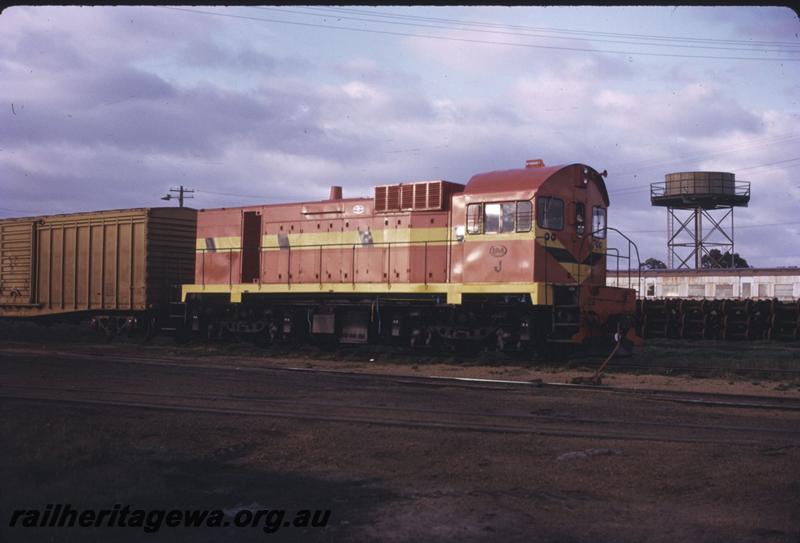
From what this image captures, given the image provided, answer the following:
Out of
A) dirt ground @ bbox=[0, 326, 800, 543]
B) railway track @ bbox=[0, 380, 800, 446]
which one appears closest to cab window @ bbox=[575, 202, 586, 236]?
dirt ground @ bbox=[0, 326, 800, 543]

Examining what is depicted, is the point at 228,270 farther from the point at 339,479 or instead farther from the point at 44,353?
the point at 339,479

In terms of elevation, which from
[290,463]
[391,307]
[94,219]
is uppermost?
[94,219]

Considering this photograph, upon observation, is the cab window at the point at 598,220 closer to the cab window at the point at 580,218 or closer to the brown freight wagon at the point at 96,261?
the cab window at the point at 580,218

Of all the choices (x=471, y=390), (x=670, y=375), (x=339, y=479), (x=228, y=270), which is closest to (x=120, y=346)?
(x=228, y=270)

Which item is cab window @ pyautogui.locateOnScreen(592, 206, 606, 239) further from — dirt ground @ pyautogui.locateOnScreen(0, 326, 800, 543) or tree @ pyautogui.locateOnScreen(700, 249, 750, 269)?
tree @ pyautogui.locateOnScreen(700, 249, 750, 269)

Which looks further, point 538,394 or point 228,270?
point 228,270

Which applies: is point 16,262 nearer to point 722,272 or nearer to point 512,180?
point 512,180

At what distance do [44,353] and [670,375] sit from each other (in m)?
15.2

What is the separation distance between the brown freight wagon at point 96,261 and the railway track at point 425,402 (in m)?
7.72

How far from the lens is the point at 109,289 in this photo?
75.1ft

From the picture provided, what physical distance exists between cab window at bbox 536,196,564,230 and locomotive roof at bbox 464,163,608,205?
0.37 metres

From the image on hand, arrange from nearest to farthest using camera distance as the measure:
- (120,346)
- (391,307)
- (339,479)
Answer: (339,479), (391,307), (120,346)

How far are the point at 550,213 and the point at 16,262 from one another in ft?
63.3

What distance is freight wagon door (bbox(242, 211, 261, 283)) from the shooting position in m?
20.7
